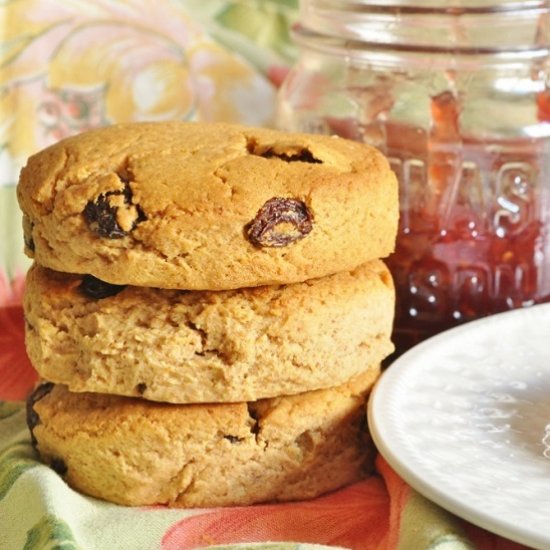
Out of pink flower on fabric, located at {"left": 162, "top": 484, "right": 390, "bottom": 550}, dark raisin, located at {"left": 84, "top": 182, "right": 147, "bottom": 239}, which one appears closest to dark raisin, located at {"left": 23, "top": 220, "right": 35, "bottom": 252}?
dark raisin, located at {"left": 84, "top": 182, "right": 147, "bottom": 239}

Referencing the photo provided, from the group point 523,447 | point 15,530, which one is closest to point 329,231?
point 523,447

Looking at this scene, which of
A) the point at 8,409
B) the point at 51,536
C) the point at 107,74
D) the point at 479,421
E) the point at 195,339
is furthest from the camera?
the point at 107,74

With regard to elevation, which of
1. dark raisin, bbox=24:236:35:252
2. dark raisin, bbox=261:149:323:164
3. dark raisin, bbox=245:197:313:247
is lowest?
dark raisin, bbox=24:236:35:252

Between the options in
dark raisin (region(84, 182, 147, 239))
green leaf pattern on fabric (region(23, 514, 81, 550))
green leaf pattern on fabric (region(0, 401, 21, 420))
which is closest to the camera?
green leaf pattern on fabric (region(23, 514, 81, 550))

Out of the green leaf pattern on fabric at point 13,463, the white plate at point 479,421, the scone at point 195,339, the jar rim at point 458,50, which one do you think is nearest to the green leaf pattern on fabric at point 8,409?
the green leaf pattern on fabric at point 13,463

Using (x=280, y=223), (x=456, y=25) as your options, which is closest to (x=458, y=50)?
(x=456, y=25)

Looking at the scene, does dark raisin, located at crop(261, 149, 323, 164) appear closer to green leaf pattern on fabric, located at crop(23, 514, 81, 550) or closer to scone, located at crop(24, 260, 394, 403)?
scone, located at crop(24, 260, 394, 403)

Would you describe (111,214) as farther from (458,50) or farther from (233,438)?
(458,50)
